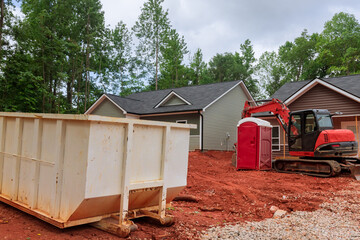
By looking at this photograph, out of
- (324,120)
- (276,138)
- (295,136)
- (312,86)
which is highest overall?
(312,86)

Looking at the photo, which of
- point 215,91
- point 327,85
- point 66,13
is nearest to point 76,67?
point 66,13

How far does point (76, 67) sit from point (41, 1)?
869 cm

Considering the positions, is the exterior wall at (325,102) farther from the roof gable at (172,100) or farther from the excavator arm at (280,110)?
the roof gable at (172,100)

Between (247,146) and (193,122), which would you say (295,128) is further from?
(193,122)

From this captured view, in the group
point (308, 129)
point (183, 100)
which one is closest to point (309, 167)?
point (308, 129)

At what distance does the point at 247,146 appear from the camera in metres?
13.0

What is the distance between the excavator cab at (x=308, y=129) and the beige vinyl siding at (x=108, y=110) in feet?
48.2

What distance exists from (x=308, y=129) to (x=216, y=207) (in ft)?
23.9

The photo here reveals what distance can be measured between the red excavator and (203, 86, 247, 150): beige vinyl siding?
27.0ft

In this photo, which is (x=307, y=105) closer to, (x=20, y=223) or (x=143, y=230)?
(x=143, y=230)

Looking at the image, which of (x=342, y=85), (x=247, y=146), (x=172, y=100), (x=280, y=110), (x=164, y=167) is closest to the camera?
(x=164, y=167)

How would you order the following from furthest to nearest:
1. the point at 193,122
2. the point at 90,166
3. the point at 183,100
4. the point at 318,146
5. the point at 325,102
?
the point at 183,100
the point at 193,122
the point at 325,102
the point at 318,146
the point at 90,166

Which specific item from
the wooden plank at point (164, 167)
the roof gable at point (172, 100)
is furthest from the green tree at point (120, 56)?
the wooden plank at point (164, 167)

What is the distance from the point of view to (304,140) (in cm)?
1198
